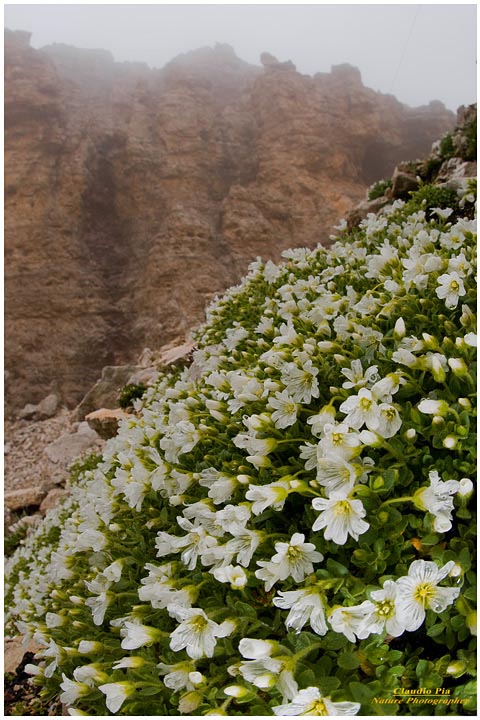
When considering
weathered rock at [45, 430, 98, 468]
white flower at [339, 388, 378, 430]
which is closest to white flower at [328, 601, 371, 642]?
white flower at [339, 388, 378, 430]

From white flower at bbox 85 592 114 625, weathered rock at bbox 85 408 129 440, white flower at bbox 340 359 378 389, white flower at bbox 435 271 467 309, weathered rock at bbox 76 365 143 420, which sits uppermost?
white flower at bbox 435 271 467 309

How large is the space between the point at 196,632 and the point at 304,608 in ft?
1.05

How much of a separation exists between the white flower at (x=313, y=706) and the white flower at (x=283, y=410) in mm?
842

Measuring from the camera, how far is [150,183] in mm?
22125

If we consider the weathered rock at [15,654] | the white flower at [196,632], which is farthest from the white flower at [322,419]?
the weathered rock at [15,654]

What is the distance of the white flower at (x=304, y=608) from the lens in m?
1.23

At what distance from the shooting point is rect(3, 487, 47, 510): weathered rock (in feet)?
27.7

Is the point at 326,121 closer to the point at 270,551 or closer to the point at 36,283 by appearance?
the point at 36,283

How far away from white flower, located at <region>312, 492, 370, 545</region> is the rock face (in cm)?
1620

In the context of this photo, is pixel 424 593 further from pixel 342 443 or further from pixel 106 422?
pixel 106 422

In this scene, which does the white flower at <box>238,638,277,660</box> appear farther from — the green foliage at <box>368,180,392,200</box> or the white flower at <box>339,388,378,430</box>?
the green foliage at <box>368,180,392,200</box>

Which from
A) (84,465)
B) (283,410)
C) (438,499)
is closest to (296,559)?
(438,499)

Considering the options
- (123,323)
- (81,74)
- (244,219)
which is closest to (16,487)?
(123,323)

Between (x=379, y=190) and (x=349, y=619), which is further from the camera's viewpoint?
(x=379, y=190)
